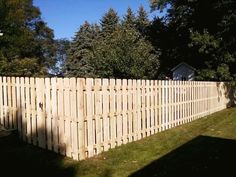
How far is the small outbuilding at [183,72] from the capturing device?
115 ft

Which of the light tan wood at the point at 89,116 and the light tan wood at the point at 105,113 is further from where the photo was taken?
the light tan wood at the point at 105,113

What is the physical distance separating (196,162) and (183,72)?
29.4 meters

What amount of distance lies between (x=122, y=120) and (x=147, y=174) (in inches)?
104

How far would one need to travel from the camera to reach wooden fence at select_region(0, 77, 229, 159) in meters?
7.60

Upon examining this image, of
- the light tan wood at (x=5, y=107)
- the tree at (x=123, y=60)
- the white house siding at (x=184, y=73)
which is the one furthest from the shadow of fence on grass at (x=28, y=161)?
the white house siding at (x=184, y=73)

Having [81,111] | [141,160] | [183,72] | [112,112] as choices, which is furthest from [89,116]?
[183,72]

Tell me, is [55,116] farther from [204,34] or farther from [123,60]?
[123,60]

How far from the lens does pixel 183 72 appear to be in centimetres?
3619

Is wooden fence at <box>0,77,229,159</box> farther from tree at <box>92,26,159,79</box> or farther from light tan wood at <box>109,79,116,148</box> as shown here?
tree at <box>92,26,159,79</box>

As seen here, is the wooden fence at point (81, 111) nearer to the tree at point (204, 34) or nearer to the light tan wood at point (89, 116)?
the light tan wood at point (89, 116)

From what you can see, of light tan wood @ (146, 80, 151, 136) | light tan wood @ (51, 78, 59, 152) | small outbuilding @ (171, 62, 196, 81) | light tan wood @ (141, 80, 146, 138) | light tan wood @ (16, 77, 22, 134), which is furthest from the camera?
small outbuilding @ (171, 62, 196, 81)

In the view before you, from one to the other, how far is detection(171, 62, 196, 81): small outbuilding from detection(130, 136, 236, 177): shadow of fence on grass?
2551 cm

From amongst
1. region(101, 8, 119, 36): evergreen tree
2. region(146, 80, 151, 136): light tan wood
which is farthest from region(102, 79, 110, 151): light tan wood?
region(101, 8, 119, 36): evergreen tree

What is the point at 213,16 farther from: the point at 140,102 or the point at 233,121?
the point at 140,102
